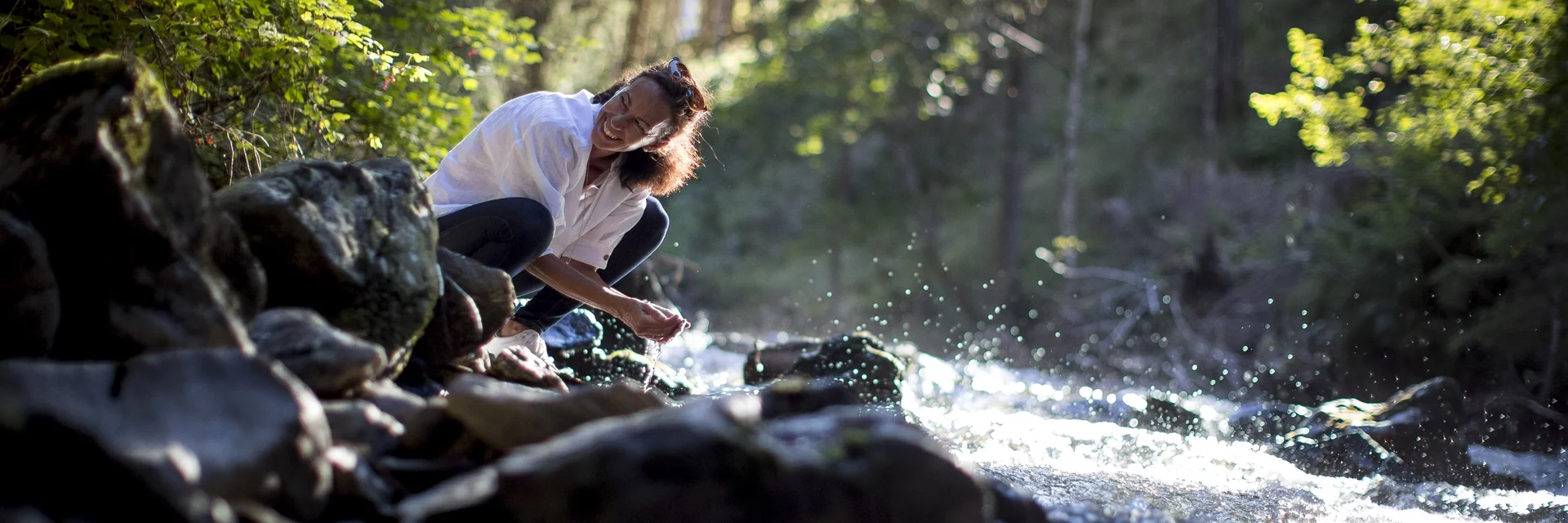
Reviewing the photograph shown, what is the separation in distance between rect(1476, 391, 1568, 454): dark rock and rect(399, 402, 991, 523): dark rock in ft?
18.0

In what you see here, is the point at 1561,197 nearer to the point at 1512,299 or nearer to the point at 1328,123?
the point at 1512,299

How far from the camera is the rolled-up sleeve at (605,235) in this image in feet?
13.7

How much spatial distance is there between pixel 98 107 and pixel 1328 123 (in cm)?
981

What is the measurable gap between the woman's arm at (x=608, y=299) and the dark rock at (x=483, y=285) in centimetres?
46

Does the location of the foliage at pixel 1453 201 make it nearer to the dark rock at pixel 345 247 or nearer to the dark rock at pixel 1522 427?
the dark rock at pixel 1522 427

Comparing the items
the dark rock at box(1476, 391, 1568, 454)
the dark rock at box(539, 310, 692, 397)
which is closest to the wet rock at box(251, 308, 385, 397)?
the dark rock at box(539, 310, 692, 397)

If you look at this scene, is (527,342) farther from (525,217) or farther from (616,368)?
(616,368)

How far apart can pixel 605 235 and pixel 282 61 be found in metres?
1.38

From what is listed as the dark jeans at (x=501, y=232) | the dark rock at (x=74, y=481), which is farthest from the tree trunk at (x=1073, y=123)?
the dark rock at (x=74, y=481)

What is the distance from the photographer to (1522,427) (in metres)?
7.00

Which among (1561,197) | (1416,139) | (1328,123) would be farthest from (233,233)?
(1328,123)

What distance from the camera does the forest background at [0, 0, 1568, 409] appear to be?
5094 mm

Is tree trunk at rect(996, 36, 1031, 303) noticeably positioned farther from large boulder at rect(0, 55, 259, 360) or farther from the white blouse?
large boulder at rect(0, 55, 259, 360)

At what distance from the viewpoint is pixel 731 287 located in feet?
71.1
